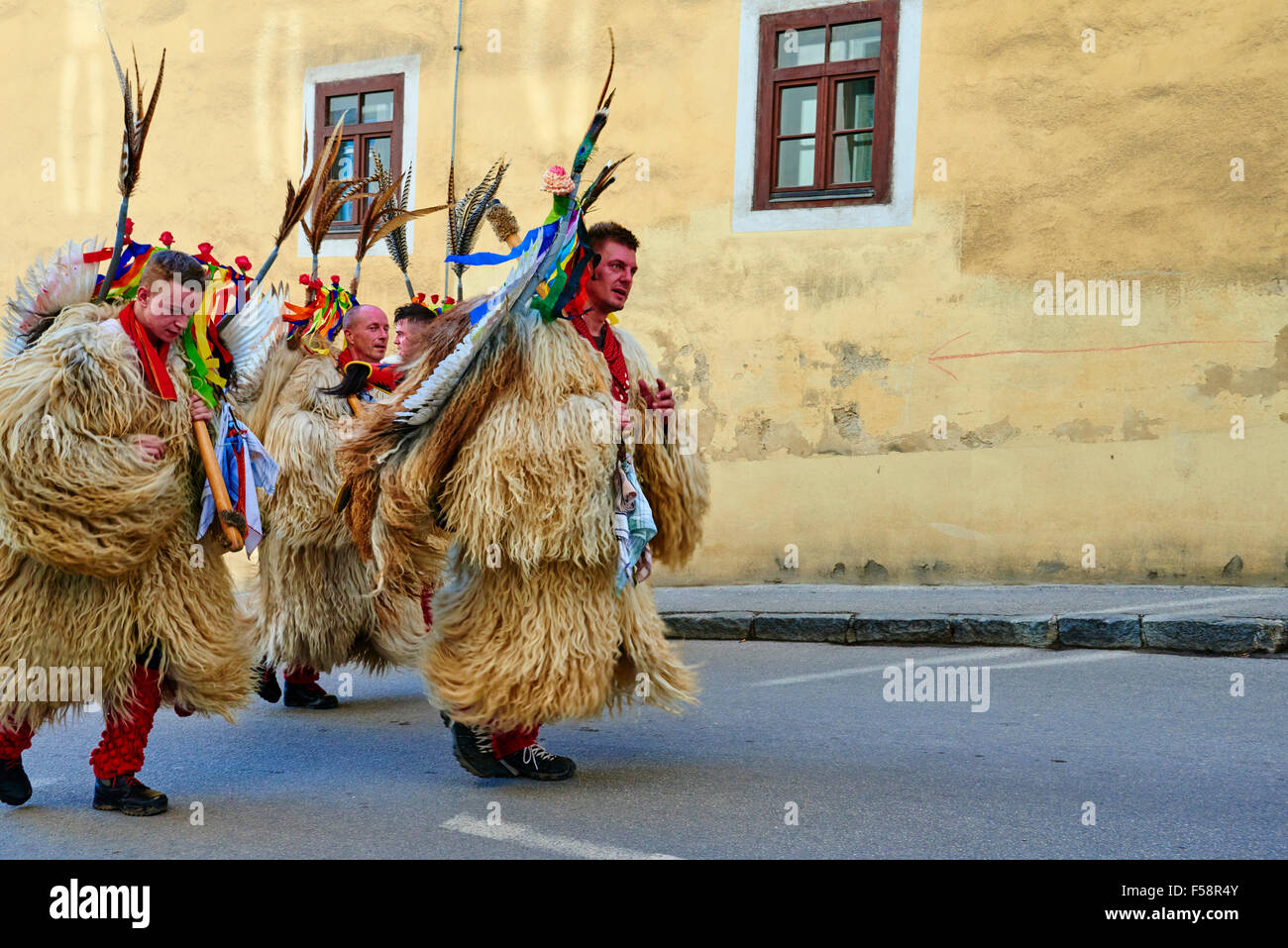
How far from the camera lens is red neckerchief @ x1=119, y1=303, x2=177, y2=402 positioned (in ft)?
14.9

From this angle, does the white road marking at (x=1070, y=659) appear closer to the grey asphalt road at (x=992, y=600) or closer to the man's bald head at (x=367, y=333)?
the grey asphalt road at (x=992, y=600)

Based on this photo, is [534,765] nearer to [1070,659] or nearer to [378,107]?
[1070,659]

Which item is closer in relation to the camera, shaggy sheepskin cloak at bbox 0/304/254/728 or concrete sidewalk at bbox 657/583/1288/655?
shaggy sheepskin cloak at bbox 0/304/254/728

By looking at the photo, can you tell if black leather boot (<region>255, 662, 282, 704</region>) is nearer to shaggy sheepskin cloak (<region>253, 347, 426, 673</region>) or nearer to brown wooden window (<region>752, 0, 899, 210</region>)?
shaggy sheepskin cloak (<region>253, 347, 426, 673</region>)

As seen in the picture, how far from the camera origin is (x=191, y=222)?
12.5m

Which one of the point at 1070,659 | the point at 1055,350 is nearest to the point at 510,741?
the point at 1070,659

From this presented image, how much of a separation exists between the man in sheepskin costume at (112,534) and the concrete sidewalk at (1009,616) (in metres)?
4.23

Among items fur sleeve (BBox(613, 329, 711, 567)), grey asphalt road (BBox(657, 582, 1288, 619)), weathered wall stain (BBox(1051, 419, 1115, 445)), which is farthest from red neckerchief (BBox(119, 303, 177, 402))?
weathered wall stain (BBox(1051, 419, 1115, 445))

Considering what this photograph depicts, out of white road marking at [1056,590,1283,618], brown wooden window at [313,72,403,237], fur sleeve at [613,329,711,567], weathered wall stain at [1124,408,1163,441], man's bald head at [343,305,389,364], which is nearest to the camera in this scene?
fur sleeve at [613,329,711,567]

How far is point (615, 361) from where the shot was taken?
4922 millimetres

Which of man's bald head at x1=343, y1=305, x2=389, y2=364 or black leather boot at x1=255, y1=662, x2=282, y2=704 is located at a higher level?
man's bald head at x1=343, y1=305, x2=389, y2=364

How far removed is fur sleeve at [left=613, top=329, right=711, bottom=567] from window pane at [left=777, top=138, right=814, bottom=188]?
5374 millimetres

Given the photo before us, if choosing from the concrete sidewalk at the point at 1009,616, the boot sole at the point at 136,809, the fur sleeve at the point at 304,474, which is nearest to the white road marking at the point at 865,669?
the concrete sidewalk at the point at 1009,616

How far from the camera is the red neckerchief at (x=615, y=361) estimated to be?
4.88m
